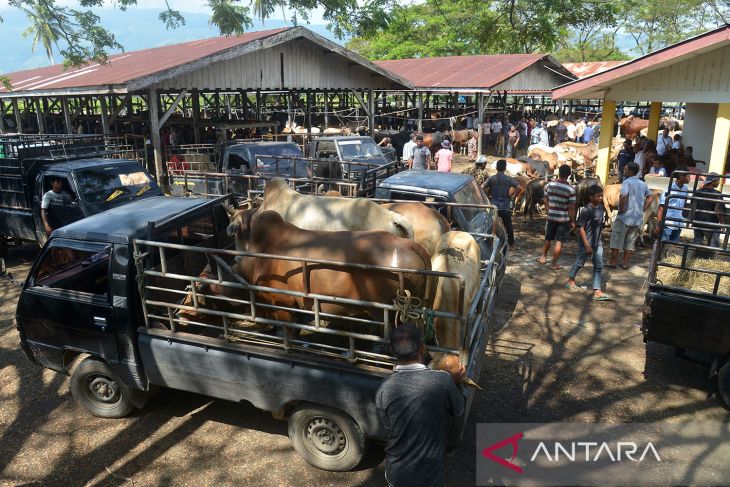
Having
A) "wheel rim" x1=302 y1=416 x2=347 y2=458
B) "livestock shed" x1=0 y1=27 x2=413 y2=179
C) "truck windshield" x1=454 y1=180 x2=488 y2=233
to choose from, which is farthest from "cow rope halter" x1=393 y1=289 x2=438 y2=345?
"livestock shed" x1=0 y1=27 x2=413 y2=179

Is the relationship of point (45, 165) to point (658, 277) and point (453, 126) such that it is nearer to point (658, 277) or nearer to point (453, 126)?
point (658, 277)

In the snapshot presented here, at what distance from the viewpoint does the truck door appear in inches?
185

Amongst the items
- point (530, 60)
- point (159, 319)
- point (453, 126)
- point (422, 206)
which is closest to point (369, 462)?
point (159, 319)

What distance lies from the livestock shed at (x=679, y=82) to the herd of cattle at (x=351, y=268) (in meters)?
7.91

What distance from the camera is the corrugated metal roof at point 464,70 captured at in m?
20.8

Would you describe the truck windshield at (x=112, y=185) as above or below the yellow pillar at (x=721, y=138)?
below

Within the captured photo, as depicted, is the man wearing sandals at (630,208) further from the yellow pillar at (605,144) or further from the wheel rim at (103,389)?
the wheel rim at (103,389)

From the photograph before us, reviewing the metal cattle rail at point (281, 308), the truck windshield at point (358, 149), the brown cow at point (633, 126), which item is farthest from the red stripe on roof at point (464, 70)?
the metal cattle rail at point (281, 308)

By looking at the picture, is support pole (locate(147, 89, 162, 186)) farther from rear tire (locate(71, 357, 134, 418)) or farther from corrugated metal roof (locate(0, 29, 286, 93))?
rear tire (locate(71, 357, 134, 418))

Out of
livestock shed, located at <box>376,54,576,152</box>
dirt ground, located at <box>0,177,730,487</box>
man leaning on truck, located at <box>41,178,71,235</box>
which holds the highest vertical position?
livestock shed, located at <box>376,54,576,152</box>

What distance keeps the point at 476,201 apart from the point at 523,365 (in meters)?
2.62

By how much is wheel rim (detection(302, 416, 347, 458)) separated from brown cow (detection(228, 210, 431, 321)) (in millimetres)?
857

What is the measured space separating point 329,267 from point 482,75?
19.2 meters

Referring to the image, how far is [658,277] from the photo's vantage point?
6.28 meters
